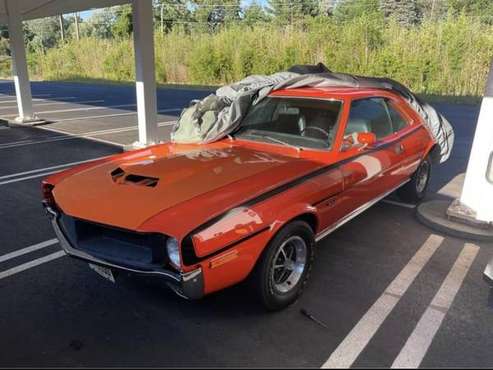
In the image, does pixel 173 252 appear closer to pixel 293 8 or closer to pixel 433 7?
pixel 433 7

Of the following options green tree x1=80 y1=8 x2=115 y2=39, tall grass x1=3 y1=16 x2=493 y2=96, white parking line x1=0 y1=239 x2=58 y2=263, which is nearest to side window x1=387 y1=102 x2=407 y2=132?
white parking line x1=0 y1=239 x2=58 y2=263

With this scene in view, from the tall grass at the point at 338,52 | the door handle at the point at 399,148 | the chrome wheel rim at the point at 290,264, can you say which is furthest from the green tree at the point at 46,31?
the chrome wheel rim at the point at 290,264

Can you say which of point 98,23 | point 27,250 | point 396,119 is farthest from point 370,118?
point 98,23

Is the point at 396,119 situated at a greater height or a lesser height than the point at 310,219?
greater

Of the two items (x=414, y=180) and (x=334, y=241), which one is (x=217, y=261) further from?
(x=414, y=180)

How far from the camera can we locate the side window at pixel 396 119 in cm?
475

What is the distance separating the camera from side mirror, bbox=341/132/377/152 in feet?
12.3

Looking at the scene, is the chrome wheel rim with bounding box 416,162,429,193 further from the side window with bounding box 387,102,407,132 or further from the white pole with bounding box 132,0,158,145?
the white pole with bounding box 132,0,158,145

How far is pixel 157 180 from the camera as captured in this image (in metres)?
3.24

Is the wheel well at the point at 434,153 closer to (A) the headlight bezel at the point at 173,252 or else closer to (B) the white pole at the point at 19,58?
(A) the headlight bezel at the point at 173,252

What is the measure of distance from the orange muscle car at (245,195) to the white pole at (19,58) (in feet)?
30.2

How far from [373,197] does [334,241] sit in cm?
60

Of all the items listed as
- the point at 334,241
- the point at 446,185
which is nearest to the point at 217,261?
the point at 334,241

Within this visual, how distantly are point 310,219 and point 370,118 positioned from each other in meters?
1.58
